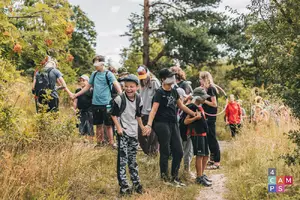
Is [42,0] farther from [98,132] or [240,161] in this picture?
[240,161]

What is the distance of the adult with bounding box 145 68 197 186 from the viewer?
5410mm

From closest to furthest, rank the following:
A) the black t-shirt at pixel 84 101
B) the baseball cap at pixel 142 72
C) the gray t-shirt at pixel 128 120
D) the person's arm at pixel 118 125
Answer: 1. the person's arm at pixel 118 125
2. the gray t-shirt at pixel 128 120
3. the baseball cap at pixel 142 72
4. the black t-shirt at pixel 84 101

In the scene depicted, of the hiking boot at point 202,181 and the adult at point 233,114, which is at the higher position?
the adult at point 233,114

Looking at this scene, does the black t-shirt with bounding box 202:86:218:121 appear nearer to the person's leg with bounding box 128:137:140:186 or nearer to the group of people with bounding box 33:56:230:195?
the group of people with bounding box 33:56:230:195

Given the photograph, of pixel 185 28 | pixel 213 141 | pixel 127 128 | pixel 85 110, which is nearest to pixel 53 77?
pixel 85 110

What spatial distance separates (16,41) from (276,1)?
2.93m

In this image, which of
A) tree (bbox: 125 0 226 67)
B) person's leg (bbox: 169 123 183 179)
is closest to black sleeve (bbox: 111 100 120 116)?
person's leg (bbox: 169 123 183 179)

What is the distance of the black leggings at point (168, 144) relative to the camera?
5.42 m

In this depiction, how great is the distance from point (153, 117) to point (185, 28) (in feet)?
37.4

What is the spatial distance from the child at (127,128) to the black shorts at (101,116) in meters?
1.82

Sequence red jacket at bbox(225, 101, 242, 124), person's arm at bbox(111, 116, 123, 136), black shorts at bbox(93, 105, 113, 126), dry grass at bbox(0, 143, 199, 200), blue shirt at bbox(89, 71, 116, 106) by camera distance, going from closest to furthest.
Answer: dry grass at bbox(0, 143, 199, 200), person's arm at bbox(111, 116, 123, 136), blue shirt at bbox(89, 71, 116, 106), black shorts at bbox(93, 105, 113, 126), red jacket at bbox(225, 101, 242, 124)

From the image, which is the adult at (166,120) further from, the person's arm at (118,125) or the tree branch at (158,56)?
the tree branch at (158,56)

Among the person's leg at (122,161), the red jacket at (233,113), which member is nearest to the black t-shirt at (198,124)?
the person's leg at (122,161)

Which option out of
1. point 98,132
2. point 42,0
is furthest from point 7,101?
point 98,132
